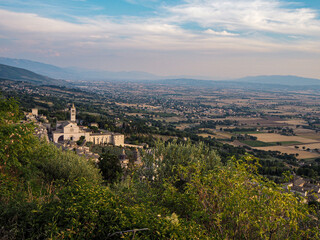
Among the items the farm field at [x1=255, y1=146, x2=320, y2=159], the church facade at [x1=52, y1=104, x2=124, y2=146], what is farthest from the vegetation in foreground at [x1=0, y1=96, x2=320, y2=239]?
the farm field at [x1=255, y1=146, x2=320, y2=159]

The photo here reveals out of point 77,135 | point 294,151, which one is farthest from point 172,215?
point 294,151

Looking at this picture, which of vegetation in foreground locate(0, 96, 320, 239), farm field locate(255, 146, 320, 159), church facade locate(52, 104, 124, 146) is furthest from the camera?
Answer: farm field locate(255, 146, 320, 159)

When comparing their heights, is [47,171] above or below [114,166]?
above

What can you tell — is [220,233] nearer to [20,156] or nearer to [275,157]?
[20,156]

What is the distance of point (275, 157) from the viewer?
166ft

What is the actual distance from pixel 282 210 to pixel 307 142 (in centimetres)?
7278

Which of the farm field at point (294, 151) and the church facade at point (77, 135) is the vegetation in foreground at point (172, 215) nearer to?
the church facade at point (77, 135)

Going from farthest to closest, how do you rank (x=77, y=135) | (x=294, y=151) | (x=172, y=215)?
(x=294, y=151)
(x=77, y=135)
(x=172, y=215)

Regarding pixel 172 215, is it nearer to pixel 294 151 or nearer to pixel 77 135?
pixel 77 135

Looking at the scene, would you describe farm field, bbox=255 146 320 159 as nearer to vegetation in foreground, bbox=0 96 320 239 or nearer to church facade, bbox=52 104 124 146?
church facade, bbox=52 104 124 146

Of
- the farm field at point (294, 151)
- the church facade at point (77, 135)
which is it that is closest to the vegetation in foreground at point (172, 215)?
the church facade at point (77, 135)

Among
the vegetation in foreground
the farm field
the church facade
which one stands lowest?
the farm field

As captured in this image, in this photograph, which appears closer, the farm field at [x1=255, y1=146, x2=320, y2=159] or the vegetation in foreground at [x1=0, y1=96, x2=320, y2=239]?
the vegetation in foreground at [x1=0, y1=96, x2=320, y2=239]

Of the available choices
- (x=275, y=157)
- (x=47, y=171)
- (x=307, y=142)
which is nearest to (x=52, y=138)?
(x=47, y=171)
